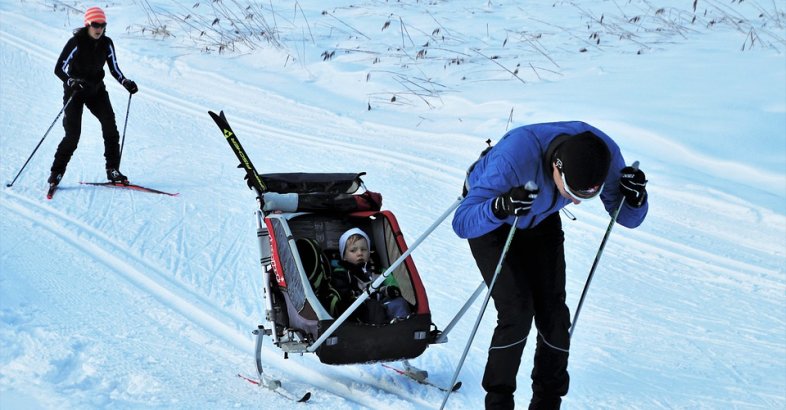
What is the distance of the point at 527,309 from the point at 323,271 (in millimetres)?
1474

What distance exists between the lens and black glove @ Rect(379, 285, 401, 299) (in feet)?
17.0

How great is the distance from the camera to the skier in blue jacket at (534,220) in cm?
369

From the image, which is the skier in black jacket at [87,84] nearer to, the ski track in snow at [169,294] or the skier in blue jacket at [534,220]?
the ski track in snow at [169,294]

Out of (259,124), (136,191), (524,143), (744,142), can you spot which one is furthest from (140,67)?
(524,143)

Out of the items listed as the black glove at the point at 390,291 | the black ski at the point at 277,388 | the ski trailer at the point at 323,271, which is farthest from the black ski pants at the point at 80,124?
the black glove at the point at 390,291

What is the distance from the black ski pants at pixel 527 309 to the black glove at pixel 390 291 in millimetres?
990

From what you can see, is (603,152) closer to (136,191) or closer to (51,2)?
(136,191)

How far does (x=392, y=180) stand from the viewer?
29.5 feet

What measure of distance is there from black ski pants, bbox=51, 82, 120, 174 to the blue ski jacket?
554 cm

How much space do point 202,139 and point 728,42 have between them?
8.37 meters

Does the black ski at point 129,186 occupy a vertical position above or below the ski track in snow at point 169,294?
above

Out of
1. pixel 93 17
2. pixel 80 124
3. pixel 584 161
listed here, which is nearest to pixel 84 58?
pixel 93 17

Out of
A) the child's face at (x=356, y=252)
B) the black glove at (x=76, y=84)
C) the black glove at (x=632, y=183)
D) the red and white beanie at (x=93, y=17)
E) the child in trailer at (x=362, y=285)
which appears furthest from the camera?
the black glove at (x=76, y=84)

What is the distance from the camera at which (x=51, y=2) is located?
17750 mm
